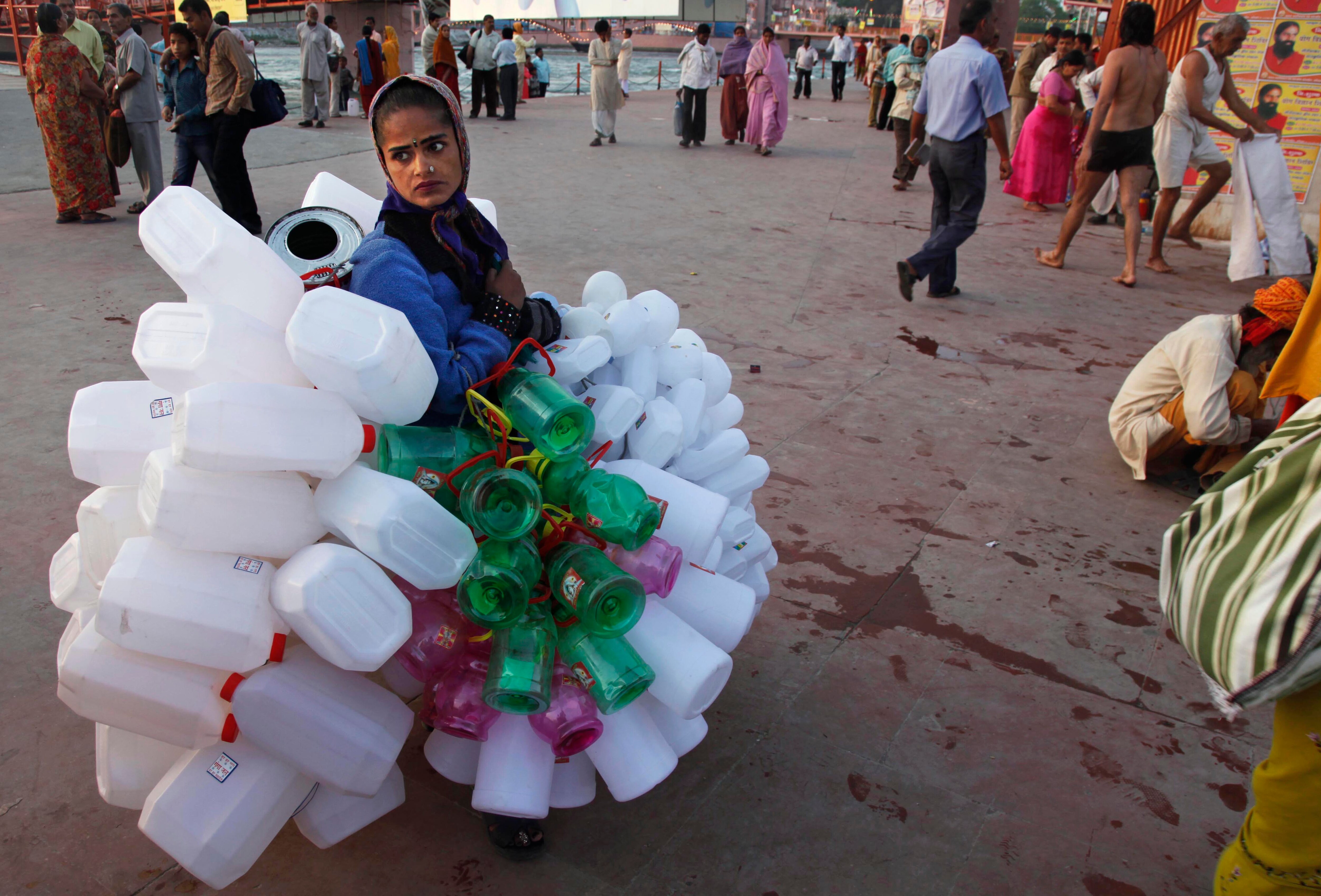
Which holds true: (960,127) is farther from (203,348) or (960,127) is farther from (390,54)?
(390,54)

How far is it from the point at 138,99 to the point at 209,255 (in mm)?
7179

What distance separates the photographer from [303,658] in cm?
170

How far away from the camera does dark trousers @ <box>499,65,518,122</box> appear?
15.2m

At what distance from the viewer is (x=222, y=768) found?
1.66 meters

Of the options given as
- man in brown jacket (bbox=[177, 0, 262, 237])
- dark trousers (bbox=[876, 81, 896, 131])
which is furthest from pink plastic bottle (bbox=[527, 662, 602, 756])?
dark trousers (bbox=[876, 81, 896, 131])

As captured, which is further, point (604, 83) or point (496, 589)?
point (604, 83)

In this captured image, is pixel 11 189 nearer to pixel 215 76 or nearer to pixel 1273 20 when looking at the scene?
pixel 215 76

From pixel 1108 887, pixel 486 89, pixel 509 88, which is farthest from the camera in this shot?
pixel 486 89

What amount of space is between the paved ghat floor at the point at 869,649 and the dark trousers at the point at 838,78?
→ 1730cm

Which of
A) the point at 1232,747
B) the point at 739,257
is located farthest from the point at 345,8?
the point at 1232,747

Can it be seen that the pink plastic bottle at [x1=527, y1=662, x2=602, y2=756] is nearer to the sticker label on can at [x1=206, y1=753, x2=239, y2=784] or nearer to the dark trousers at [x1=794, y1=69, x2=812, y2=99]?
the sticker label on can at [x1=206, y1=753, x2=239, y2=784]

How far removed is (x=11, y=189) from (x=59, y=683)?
882 cm

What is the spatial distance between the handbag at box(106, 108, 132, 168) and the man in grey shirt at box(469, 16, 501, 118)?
849 centimetres

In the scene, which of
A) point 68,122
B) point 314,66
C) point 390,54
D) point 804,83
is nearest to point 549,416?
point 68,122
